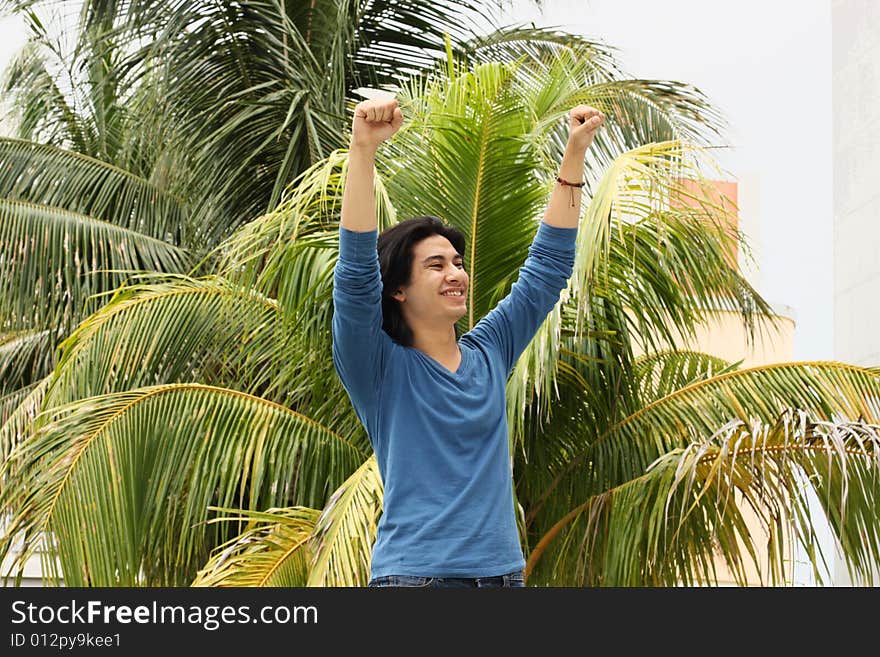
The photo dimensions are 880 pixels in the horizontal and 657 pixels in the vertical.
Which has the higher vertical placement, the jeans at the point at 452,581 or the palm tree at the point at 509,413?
the palm tree at the point at 509,413

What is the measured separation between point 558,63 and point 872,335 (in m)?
10.7

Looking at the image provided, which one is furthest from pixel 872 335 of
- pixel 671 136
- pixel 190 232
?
pixel 190 232

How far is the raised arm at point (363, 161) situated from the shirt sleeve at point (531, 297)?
35 cm

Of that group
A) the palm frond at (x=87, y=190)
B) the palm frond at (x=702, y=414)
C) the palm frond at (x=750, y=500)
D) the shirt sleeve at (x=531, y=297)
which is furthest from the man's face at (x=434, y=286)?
the palm frond at (x=87, y=190)

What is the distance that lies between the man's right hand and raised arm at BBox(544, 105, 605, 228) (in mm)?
436

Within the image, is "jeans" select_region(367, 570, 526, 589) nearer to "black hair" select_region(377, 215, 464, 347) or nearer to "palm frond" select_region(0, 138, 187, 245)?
"black hair" select_region(377, 215, 464, 347)

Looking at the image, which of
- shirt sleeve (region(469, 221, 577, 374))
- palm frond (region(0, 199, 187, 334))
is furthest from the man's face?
palm frond (region(0, 199, 187, 334))

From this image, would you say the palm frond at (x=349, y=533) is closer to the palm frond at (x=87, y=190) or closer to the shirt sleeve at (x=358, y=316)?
the shirt sleeve at (x=358, y=316)

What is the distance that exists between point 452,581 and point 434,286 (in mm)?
531

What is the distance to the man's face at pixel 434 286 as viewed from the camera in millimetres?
2066

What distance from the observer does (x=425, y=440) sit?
1.91 metres

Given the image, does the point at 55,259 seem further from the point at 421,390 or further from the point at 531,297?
the point at 421,390

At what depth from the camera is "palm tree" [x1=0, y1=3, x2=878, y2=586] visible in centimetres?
407

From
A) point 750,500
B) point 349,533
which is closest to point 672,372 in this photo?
point 750,500
